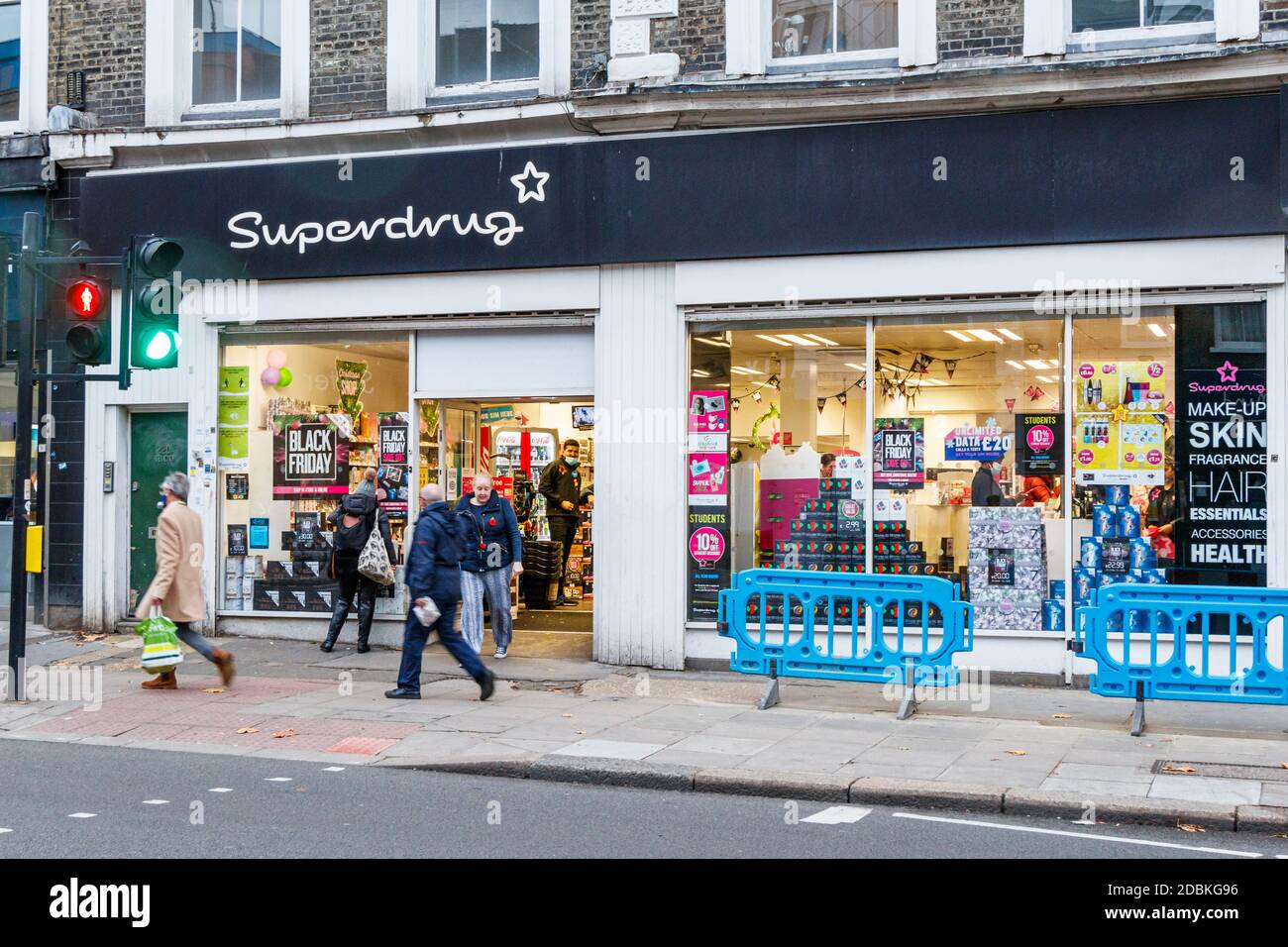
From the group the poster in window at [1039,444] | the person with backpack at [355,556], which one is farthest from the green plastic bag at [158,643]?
the poster in window at [1039,444]

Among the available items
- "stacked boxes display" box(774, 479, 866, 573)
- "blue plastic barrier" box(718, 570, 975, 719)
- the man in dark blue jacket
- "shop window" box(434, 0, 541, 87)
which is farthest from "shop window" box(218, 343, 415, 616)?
"blue plastic barrier" box(718, 570, 975, 719)

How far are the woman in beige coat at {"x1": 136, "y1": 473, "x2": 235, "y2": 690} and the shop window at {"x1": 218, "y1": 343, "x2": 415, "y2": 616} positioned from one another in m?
2.69

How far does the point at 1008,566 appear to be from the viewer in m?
→ 12.8

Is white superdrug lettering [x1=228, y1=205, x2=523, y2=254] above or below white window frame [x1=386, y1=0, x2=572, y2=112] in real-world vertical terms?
below

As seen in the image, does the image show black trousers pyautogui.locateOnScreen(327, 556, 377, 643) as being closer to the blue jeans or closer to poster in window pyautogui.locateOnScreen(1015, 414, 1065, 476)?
the blue jeans

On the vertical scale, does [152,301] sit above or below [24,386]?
above

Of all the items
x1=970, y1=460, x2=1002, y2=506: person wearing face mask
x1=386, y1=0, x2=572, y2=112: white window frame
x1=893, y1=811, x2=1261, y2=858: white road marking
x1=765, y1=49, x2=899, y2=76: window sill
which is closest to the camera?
x1=893, y1=811, x2=1261, y2=858: white road marking

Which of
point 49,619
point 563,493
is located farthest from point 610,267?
point 49,619

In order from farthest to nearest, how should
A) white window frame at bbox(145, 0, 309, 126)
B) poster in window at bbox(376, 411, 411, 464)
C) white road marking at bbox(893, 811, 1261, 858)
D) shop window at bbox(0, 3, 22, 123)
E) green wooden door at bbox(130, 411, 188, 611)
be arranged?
shop window at bbox(0, 3, 22, 123), green wooden door at bbox(130, 411, 188, 611), poster in window at bbox(376, 411, 411, 464), white window frame at bbox(145, 0, 309, 126), white road marking at bbox(893, 811, 1261, 858)

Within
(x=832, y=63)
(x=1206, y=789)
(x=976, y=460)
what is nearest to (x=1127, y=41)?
(x=832, y=63)

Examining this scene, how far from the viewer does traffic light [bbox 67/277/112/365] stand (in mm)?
10805

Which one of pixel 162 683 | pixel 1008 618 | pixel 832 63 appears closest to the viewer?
pixel 162 683

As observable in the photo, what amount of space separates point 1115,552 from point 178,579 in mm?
7981

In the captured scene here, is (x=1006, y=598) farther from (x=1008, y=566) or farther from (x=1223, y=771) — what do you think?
(x=1223, y=771)
